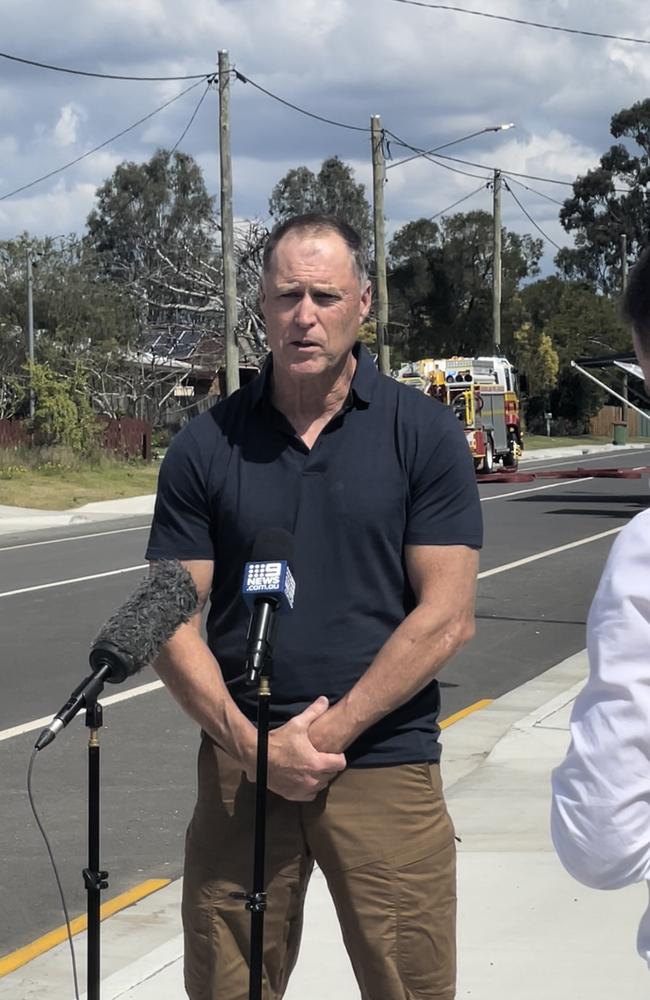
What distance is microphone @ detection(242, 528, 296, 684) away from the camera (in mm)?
2693

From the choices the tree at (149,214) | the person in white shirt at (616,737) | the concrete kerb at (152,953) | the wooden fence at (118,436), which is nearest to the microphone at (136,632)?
the person in white shirt at (616,737)

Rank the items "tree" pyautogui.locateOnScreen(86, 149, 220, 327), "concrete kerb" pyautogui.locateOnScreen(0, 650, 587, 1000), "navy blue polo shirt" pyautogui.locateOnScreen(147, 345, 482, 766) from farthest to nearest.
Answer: "tree" pyautogui.locateOnScreen(86, 149, 220, 327), "concrete kerb" pyautogui.locateOnScreen(0, 650, 587, 1000), "navy blue polo shirt" pyautogui.locateOnScreen(147, 345, 482, 766)

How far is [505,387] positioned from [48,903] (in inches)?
1263

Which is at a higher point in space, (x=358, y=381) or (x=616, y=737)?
(x=358, y=381)

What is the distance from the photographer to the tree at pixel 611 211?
75.8 meters

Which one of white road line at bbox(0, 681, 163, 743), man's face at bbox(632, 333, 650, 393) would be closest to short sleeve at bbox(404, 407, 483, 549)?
man's face at bbox(632, 333, 650, 393)

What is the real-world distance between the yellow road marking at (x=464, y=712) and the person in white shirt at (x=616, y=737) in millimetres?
6233

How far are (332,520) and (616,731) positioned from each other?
149 centimetres

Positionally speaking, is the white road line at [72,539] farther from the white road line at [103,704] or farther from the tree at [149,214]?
the tree at [149,214]

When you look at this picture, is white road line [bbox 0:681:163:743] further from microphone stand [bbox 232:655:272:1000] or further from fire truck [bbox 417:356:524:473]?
fire truck [bbox 417:356:524:473]

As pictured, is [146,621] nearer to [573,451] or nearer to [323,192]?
[573,451]

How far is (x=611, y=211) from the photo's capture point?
78.9 metres

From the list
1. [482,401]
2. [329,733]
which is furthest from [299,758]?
[482,401]

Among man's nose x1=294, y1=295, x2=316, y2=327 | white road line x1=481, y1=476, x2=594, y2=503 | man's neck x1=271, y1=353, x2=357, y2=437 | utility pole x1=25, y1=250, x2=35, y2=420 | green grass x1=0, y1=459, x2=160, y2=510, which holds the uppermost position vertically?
utility pole x1=25, y1=250, x2=35, y2=420
